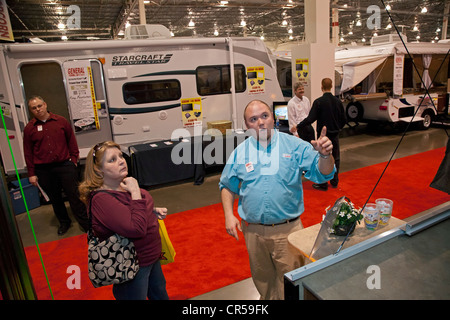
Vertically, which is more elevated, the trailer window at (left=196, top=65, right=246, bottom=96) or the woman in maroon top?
the trailer window at (left=196, top=65, right=246, bottom=96)

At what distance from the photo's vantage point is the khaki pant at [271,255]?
218 centimetres

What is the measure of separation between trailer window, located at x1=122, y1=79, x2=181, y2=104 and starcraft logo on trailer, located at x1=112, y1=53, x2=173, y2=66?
0.36 metres

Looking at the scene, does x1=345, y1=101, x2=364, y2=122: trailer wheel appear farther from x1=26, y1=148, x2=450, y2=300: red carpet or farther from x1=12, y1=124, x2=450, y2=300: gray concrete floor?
x1=26, y1=148, x2=450, y2=300: red carpet

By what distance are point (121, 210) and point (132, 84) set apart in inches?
184

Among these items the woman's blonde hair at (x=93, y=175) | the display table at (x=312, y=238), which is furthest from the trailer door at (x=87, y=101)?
the display table at (x=312, y=238)

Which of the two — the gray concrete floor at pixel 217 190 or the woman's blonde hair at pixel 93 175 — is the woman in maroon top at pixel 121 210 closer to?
the woman's blonde hair at pixel 93 175

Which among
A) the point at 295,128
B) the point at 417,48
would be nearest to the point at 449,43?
the point at 417,48

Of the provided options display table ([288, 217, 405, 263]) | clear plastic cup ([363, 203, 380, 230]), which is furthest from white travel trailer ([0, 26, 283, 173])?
clear plastic cup ([363, 203, 380, 230])

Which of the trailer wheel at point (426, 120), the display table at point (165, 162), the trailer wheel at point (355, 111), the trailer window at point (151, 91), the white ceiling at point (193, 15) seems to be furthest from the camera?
the white ceiling at point (193, 15)

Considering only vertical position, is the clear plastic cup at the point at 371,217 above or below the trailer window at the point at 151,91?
below

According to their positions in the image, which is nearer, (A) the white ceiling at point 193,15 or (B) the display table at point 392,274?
(B) the display table at point 392,274

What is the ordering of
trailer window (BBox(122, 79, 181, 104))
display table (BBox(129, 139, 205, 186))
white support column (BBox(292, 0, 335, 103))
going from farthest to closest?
white support column (BBox(292, 0, 335, 103)) < trailer window (BBox(122, 79, 181, 104)) < display table (BBox(129, 139, 205, 186))

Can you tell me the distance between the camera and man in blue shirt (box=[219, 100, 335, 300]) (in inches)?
81.9

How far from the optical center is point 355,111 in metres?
10.3
